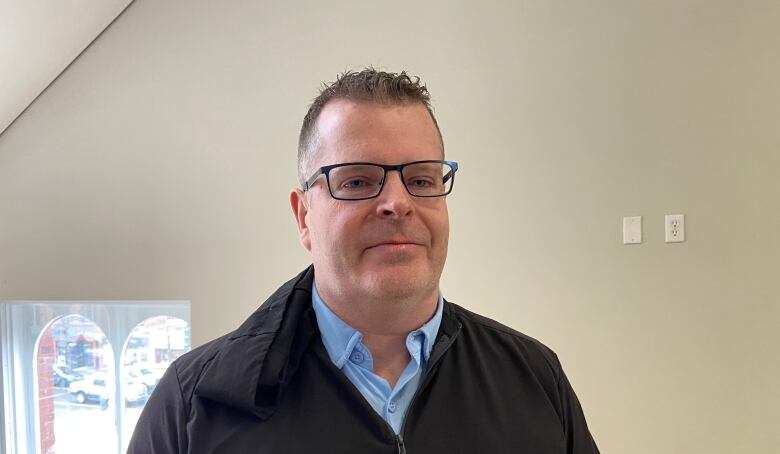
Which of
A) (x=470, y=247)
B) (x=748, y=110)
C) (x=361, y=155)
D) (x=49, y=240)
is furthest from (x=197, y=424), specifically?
(x=49, y=240)

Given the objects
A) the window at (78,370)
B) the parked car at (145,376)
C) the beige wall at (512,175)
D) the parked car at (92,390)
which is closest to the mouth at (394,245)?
the beige wall at (512,175)

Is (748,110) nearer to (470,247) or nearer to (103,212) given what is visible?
(470,247)

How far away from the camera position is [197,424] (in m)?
0.78

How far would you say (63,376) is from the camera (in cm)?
277

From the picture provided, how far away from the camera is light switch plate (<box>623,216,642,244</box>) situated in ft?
6.06

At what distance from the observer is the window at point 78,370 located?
2.60 metres

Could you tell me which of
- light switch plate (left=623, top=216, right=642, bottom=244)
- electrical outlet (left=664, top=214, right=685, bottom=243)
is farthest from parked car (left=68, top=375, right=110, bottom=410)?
electrical outlet (left=664, top=214, right=685, bottom=243)

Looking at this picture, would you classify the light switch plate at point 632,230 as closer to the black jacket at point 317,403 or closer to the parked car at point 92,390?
the black jacket at point 317,403

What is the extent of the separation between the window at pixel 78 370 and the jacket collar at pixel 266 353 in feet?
6.10

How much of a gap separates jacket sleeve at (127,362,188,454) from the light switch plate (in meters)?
1.57

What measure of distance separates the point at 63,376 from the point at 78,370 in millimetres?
113

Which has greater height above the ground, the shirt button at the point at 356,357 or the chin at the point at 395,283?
the chin at the point at 395,283

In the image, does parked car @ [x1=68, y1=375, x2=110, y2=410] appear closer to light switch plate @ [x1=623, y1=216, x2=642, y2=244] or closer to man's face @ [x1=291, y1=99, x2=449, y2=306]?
man's face @ [x1=291, y1=99, x2=449, y2=306]

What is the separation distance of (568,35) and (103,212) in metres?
2.15
